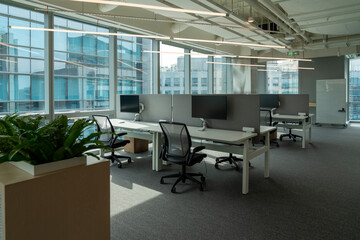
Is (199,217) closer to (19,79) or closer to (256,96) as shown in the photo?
(256,96)

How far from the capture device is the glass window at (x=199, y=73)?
29.2 feet

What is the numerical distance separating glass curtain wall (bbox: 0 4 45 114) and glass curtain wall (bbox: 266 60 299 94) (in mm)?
9048

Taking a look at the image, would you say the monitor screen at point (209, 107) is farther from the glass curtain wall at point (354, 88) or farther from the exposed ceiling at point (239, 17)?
the glass curtain wall at point (354, 88)

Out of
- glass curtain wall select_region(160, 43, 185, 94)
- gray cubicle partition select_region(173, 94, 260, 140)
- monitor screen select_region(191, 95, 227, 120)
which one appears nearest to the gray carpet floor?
gray cubicle partition select_region(173, 94, 260, 140)

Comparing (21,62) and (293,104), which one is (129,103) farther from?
(293,104)

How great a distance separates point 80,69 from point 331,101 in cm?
940

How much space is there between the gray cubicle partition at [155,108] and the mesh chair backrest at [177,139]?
1466 mm

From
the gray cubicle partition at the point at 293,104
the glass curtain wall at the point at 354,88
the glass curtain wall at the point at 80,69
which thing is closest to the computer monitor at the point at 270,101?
the gray cubicle partition at the point at 293,104

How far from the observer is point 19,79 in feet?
15.3

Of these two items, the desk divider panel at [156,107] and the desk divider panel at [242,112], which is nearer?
the desk divider panel at [242,112]

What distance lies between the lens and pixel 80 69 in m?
5.64

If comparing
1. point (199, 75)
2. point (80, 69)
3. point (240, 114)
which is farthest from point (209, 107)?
point (199, 75)

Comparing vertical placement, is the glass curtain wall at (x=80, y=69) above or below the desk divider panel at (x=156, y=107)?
above

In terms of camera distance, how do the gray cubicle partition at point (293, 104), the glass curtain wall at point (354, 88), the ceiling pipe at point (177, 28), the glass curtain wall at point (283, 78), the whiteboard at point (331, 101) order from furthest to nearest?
the glass curtain wall at point (283, 78), the glass curtain wall at point (354, 88), the whiteboard at point (331, 101), the ceiling pipe at point (177, 28), the gray cubicle partition at point (293, 104)
